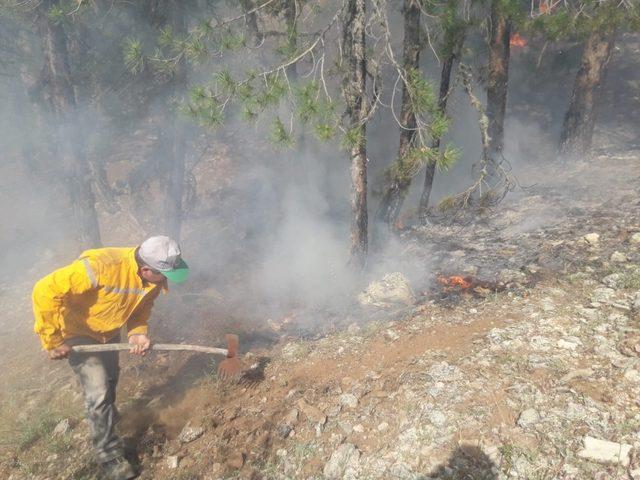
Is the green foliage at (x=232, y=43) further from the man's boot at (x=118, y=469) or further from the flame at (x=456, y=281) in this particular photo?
the man's boot at (x=118, y=469)

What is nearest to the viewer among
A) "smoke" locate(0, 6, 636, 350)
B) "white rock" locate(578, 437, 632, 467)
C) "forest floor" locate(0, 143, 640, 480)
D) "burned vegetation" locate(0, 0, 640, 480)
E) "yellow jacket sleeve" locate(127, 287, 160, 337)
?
"white rock" locate(578, 437, 632, 467)

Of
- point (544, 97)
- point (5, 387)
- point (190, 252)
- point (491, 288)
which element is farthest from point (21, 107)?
point (544, 97)

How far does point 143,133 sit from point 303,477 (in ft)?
36.9

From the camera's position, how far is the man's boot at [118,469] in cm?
328

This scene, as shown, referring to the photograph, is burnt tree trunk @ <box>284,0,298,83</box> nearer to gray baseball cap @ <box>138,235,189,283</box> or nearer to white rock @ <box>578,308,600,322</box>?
gray baseball cap @ <box>138,235,189,283</box>

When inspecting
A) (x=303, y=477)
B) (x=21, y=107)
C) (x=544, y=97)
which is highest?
(x=21, y=107)

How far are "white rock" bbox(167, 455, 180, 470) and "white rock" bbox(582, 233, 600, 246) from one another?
5.23 metres

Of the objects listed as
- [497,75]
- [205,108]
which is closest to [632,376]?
[205,108]

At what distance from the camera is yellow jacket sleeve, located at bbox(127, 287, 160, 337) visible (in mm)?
3607

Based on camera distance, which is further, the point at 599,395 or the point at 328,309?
the point at 328,309

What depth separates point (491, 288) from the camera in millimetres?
4957

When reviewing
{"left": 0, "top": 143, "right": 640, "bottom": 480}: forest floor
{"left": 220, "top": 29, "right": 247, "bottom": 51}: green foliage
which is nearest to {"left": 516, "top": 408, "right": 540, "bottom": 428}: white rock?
{"left": 0, "top": 143, "right": 640, "bottom": 480}: forest floor

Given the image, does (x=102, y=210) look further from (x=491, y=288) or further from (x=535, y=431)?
(x=535, y=431)

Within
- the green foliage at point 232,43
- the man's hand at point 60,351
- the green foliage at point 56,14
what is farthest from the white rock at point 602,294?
the green foliage at point 56,14
